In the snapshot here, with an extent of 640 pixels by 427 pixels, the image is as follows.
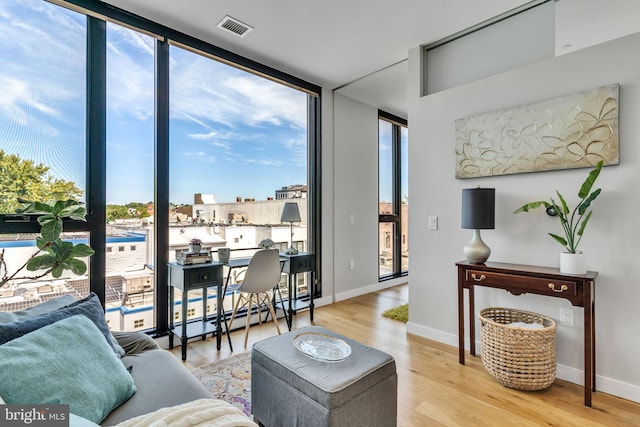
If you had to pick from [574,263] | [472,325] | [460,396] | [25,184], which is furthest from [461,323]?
[25,184]

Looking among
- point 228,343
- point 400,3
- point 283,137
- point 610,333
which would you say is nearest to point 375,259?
point 283,137

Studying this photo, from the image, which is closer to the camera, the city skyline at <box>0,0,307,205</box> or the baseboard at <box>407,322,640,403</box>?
the baseboard at <box>407,322,640,403</box>

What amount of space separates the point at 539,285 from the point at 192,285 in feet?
8.16

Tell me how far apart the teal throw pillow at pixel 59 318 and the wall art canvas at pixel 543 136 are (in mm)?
Answer: 2657

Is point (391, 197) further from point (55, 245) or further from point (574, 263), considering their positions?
point (55, 245)

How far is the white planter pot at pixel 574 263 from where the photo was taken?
2.03m

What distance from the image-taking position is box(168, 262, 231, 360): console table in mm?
2570

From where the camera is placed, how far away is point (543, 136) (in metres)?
2.32

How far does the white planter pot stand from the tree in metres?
3.38

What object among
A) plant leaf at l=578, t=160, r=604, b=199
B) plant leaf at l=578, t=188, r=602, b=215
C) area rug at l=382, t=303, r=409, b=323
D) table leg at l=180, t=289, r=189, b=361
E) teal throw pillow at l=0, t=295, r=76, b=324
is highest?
plant leaf at l=578, t=160, r=604, b=199

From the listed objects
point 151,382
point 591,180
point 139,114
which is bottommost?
point 151,382

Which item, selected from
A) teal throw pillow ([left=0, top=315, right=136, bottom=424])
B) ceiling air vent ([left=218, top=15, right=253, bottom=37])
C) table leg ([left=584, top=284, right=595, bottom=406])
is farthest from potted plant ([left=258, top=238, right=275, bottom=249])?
table leg ([left=584, top=284, right=595, bottom=406])

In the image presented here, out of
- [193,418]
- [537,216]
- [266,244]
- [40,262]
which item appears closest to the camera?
[193,418]

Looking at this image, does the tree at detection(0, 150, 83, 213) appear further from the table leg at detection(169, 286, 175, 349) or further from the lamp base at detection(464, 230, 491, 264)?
the lamp base at detection(464, 230, 491, 264)
